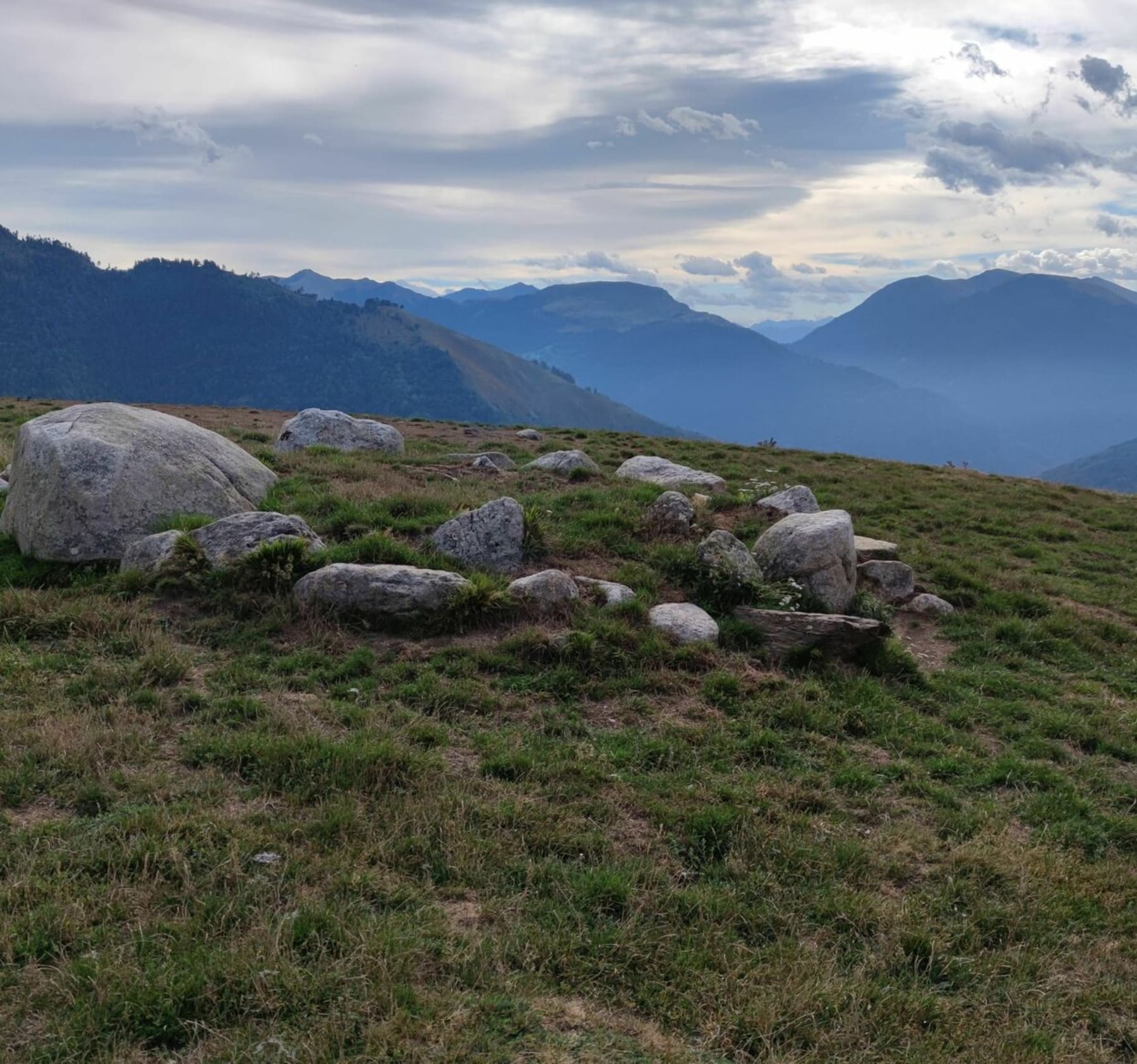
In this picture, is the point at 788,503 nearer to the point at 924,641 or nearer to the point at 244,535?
the point at 924,641

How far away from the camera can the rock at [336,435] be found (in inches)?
1020

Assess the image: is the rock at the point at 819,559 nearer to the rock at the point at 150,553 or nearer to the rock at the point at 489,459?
the rock at the point at 150,553

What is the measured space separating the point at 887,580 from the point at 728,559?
4007 mm

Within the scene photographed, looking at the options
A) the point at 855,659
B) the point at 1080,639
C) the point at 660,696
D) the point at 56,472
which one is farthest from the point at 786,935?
the point at 56,472

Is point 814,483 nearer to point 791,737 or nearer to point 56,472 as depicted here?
point 791,737

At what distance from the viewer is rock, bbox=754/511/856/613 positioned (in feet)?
45.4

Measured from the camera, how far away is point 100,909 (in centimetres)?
592

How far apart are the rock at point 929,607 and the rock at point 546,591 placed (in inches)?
269

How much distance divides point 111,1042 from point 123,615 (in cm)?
758

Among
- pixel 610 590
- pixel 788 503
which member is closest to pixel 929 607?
pixel 788 503

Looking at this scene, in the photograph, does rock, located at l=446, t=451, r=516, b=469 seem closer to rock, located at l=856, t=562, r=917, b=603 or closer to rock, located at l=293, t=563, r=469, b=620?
rock, located at l=856, t=562, r=917, b=603

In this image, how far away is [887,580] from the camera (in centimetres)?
1577

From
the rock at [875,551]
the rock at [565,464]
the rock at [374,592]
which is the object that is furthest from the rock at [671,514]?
the rock at [565,464]

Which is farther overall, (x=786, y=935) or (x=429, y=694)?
(x=429, y=694)
